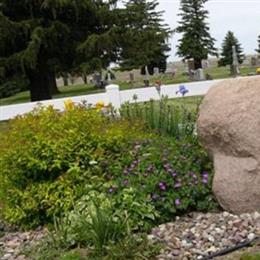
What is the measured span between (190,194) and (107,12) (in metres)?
17.5

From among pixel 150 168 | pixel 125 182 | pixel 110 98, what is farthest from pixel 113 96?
pixel 125 182

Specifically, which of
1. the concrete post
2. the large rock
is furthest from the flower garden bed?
the concrete post

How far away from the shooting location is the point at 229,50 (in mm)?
59719

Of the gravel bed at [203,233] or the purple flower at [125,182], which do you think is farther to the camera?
the purple flower at [125,182]

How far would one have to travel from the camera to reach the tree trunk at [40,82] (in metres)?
22.8

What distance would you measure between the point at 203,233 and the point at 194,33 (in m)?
51.7

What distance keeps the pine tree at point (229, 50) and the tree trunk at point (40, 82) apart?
121 ft

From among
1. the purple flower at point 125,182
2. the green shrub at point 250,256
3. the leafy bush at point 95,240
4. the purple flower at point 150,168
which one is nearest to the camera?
the green shrub at point 250,256

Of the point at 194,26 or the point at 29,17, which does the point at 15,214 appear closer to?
the point at 29,17

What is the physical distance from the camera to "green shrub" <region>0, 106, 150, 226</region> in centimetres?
529

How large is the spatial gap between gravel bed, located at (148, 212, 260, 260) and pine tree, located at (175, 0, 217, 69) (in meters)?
49.3

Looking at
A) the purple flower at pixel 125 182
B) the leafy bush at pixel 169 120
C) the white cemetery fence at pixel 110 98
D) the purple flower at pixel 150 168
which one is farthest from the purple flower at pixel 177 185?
the white cemetery fence at pixel 110 98

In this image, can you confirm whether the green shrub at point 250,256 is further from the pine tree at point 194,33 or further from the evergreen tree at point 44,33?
the pine tree at point 194,33

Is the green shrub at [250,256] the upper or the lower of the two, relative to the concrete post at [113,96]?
lower
